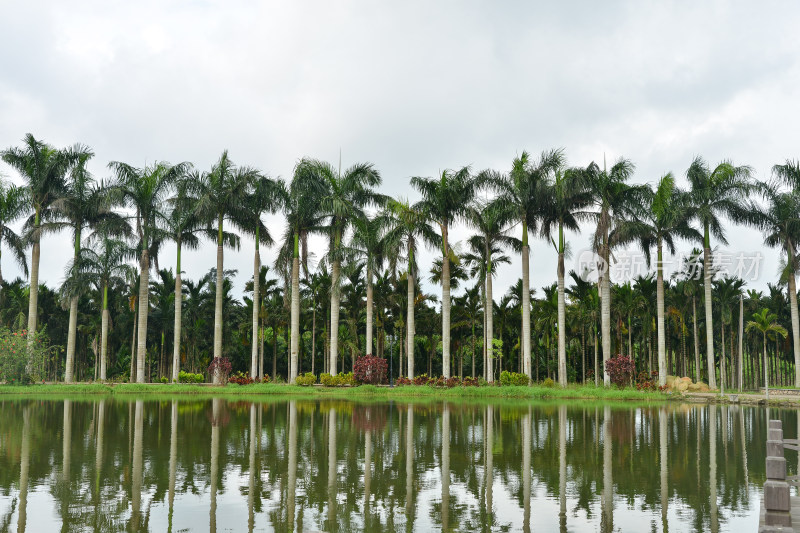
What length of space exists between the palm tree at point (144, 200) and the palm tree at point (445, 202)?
17847mm

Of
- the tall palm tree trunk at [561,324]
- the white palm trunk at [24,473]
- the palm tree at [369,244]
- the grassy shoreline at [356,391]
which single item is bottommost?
the grassy shoreline at [356,391]

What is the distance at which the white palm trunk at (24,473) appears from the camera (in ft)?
31.1

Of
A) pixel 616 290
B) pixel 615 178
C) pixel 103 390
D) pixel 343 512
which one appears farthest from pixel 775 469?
pixel 616 290

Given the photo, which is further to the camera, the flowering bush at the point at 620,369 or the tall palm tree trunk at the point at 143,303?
the tall palm tree trunk at the point at 143,303

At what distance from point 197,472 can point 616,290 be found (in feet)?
173

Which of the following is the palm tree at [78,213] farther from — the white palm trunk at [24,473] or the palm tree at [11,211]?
the white palm trunk at [24,473]

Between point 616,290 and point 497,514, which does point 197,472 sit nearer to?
point 497,514

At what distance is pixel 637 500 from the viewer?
1118cm

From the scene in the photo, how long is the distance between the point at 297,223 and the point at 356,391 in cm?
1299

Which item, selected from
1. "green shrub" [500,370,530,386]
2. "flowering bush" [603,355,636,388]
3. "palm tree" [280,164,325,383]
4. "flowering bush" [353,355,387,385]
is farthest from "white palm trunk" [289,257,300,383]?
"flowering bush" [603,355,636,388]

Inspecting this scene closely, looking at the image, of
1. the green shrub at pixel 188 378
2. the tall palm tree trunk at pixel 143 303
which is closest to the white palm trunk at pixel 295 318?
the green shrub at pixel 188 378

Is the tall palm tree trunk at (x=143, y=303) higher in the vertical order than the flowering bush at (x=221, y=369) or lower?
higher

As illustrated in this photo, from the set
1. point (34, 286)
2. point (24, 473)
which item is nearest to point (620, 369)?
point (24, 473)

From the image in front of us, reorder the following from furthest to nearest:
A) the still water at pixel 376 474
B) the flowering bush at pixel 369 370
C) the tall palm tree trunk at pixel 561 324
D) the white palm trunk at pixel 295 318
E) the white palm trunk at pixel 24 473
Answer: the white palm trunk at pixel 295 318
the flowering bush at pixel 369 370
the tall palm tree trunk at pixel 561 324
the still water at pixel 376 474
the white palm trunk at pixel 24 473
